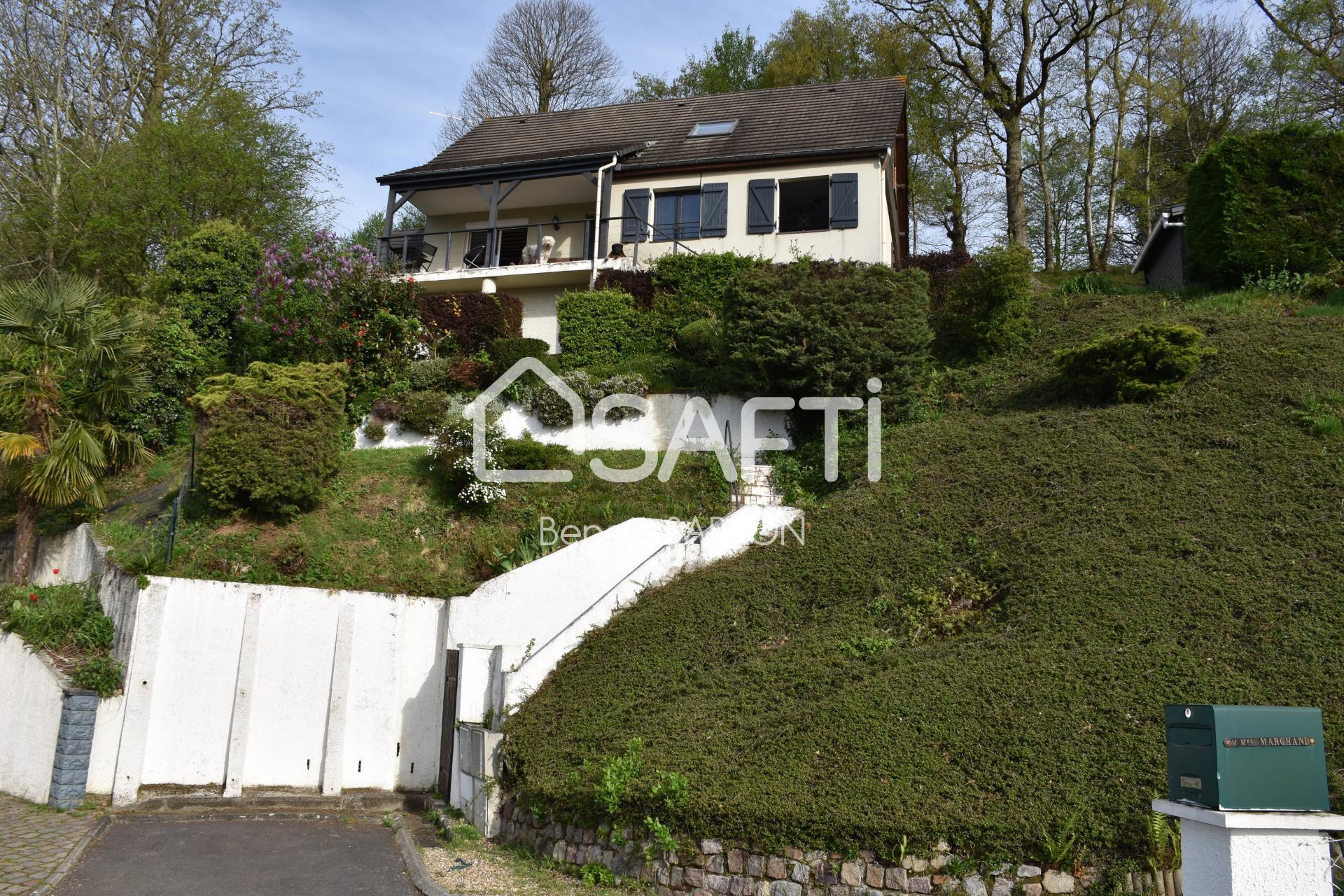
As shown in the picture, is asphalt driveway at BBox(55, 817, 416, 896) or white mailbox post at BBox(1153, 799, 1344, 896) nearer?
white mailbox post at BBox(1153, 799, 1344, 896)

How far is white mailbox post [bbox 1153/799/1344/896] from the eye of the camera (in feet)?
15.2

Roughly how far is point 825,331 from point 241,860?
A: 1065cm

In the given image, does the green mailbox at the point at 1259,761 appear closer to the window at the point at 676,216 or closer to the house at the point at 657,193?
the house at the point at 657,193

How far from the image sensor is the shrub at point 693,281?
18984 millimetres

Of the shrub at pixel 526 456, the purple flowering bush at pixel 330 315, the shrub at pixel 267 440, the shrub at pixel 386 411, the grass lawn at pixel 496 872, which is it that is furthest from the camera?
the purple flowering bush at pixel 330 315

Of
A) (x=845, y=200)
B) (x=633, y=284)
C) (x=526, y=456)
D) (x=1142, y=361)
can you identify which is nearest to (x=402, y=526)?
(x=526, y=456)

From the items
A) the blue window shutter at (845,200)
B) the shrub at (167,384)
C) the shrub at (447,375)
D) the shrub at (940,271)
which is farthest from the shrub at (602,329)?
the shrub at (167,384)

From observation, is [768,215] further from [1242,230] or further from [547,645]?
[547,645]

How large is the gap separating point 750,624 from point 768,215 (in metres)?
12.1

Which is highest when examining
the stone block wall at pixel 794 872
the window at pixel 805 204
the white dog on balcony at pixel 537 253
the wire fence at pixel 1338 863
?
the window at pixel 805 204

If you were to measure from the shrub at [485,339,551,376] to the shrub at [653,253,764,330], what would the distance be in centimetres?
258

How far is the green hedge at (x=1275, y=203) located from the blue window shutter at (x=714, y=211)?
31.5 ft

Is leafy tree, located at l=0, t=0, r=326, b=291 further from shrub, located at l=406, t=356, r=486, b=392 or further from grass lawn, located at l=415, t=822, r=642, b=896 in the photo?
grass lawn, located at l=415, t=822, r=642, b=896

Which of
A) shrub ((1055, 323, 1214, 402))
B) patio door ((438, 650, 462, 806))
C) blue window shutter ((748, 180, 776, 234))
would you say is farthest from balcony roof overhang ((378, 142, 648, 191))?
patio door ((438, 650, 462, 806))
